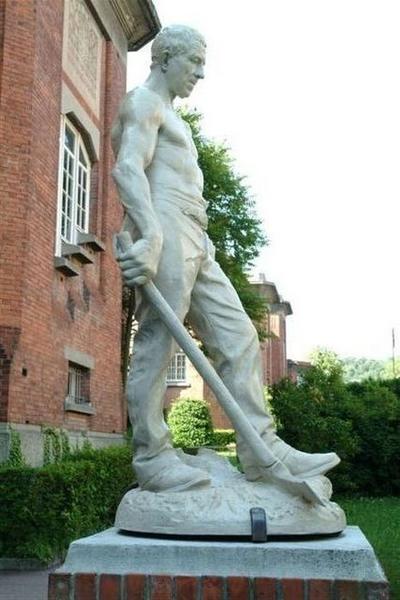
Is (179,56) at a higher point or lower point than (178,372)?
lower

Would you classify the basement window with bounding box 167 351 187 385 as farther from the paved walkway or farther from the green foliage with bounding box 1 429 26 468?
the paved walkway

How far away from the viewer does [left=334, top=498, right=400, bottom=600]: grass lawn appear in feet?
23.2

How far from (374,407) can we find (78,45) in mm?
10317

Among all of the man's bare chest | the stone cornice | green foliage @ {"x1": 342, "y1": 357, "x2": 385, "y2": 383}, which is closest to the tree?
the stone cornice

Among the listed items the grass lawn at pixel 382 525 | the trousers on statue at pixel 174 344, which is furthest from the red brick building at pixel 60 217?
the trousers on statue at pixel 174 344

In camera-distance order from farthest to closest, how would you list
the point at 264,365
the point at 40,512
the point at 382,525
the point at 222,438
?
the point at 264,365 → the point at 222,438 → the point at 382,525 → the point at 40,512

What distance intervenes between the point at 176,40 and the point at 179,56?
0.29 ft

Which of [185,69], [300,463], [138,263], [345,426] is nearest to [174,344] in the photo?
[138,263]

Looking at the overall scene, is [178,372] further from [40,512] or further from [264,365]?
[40,512]

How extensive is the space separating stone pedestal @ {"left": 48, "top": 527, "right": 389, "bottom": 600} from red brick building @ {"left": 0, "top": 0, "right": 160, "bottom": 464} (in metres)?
7.61

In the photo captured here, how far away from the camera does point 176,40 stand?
428 cm

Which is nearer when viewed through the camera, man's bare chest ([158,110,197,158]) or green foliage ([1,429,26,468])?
man's bare chest ([158,110,197,158])

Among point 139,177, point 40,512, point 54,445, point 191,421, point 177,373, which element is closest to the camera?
point 139,177

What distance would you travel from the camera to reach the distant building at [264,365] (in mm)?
38375
